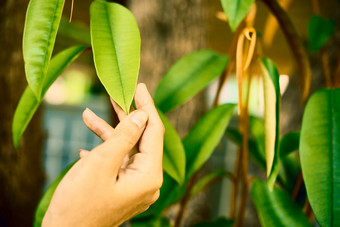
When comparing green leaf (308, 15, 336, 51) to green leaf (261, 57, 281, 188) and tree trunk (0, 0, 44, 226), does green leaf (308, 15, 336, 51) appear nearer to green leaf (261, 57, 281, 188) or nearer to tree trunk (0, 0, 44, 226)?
green leaf (261, 57, 281, 188)

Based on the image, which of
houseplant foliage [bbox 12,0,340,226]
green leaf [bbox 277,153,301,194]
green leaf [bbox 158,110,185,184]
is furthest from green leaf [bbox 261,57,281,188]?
green leaf [bbox 277,153,301,194]

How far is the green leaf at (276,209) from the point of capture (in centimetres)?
42

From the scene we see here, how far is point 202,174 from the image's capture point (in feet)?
3.38

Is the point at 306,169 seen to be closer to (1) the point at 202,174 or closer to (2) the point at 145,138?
(2) the point at 145,138

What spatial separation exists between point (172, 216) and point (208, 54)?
539 millimetres

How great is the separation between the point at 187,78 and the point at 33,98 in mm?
216

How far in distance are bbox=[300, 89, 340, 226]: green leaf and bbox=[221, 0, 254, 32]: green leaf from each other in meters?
0.15

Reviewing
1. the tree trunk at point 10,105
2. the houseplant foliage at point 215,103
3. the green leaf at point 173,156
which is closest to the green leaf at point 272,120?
the houseplant foliage at point 215,103

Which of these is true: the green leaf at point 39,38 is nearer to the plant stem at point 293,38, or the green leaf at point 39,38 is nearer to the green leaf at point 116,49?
the green leaf at point 116,49

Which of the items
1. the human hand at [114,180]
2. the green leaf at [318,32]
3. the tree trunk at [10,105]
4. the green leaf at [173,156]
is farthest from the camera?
the tree trunk at [10,105]

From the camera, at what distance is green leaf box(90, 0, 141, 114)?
0.31 m

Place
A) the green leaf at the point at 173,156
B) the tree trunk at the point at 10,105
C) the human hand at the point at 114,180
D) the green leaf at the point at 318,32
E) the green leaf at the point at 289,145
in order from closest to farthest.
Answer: the human hand at the point at 114,180 → the green leaf at the point at 173,156 → the green leaf at the point at 289,145 → the green leaf at the point at 318,32 → the tree trunk at the point at 10,105

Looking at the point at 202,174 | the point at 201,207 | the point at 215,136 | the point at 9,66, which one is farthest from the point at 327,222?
the point at 9,66

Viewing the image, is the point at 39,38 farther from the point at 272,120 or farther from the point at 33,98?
the point at 272,120
